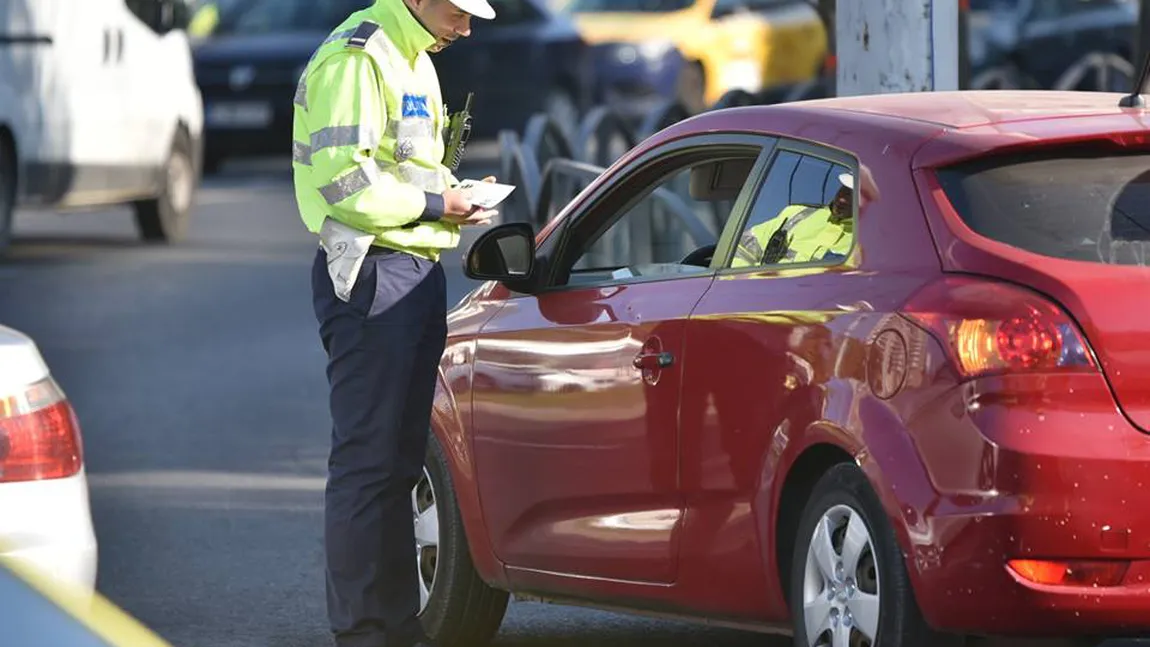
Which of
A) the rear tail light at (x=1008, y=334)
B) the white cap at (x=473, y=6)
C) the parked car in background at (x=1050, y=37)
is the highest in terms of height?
the white cap at (x=473, y=6)

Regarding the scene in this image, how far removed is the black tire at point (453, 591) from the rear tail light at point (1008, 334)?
2169 millimetres

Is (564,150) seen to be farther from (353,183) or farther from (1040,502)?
(1040,502)

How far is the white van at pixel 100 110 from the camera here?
18484 mm

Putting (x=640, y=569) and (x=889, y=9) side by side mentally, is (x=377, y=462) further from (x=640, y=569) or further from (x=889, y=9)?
(x=889, y=9)

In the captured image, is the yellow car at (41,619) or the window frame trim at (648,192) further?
the window frame trim at (648,192)

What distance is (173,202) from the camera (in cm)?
2156

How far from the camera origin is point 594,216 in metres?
7.02

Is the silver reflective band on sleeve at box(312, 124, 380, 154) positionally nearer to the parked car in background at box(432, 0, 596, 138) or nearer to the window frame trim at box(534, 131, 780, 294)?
the window frame trim at box(534, 131, 780, 294)

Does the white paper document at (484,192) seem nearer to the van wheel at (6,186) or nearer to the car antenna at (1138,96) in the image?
the car antenna at (1138,96)

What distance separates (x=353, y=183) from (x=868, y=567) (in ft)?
5.36

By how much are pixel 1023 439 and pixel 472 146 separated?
25.4 meters

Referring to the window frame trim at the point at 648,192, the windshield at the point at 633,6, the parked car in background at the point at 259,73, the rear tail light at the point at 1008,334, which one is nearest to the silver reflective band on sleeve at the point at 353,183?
the window frame trim at the point at 648,192

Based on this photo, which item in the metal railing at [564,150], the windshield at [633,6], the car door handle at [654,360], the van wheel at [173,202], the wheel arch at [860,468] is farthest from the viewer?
the windshield at [633,6]

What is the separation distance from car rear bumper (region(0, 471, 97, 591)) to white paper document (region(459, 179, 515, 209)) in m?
1.42
